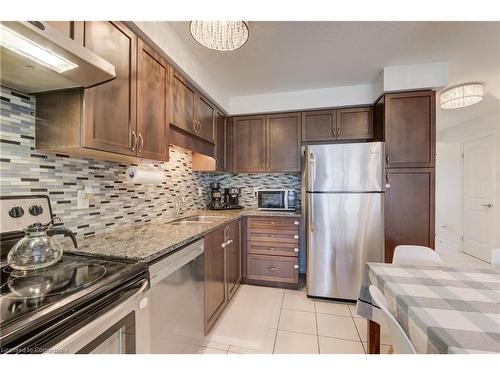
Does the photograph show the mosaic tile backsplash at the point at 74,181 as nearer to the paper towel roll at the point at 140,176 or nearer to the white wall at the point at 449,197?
the paper towel roll at the point at 140,176

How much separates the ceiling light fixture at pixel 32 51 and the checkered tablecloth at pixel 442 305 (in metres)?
1.60

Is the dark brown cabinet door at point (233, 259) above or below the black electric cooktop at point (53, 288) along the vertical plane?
Answer: below

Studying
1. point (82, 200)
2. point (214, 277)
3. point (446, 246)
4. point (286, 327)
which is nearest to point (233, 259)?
point (214, 277)

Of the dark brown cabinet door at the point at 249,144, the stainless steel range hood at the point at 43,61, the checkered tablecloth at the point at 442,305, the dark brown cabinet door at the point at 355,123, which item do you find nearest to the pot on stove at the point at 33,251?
the stainless steel range hood at the point at 43,61

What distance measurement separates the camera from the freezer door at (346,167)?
215 centimetres

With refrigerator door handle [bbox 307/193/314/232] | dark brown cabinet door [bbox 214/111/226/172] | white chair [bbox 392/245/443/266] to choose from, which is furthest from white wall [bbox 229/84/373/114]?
white chair [bbox 392/245/443/266]

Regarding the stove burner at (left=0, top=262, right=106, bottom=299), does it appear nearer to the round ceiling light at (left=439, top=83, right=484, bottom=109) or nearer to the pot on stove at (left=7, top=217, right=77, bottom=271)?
the pot on stove at (left=7, top=217, right=77, bottom=271)

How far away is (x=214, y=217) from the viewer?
2355mm

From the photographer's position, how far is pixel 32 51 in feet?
2.41

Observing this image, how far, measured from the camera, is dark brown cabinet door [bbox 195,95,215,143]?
216cm

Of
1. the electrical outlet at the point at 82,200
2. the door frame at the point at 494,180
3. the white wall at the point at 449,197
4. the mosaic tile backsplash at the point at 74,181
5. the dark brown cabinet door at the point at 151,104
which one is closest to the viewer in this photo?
the mosaic tile backsplash at the point at 74,181

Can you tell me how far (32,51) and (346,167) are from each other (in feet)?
7.46

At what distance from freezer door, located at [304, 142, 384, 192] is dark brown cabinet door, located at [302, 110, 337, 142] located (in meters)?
0.48
